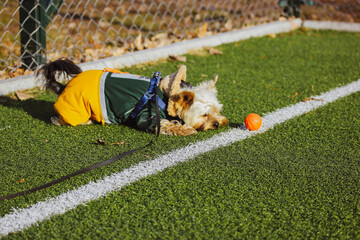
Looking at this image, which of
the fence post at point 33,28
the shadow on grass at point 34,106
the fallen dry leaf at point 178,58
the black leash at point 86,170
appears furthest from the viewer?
the fallen dry leaf at point 178,58

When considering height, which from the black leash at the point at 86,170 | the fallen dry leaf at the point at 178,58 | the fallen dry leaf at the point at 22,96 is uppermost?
the black leash at the point at 86,170

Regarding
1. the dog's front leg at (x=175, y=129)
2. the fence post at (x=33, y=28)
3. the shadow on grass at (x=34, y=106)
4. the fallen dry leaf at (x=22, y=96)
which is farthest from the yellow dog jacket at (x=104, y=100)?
the fence post at (x=33, y=28)

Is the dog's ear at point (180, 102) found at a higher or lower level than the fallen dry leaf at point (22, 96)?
higher

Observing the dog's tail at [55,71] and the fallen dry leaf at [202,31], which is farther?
the fallen dry leaf at [202,31]

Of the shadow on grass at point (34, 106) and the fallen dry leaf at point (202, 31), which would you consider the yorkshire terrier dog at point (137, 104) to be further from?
the fallen dry leaf at point (202, 31)

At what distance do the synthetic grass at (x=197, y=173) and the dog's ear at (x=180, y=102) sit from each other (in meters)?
0.31

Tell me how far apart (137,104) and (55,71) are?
3.11 feet

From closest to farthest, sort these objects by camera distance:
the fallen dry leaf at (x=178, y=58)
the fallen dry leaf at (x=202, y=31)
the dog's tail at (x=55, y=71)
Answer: the dog's tail at (x=55, y=71), the fallen dry leaf at (x=178, y=58), the fallen dry leaf at (x=202, y=31)

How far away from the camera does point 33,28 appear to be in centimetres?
536

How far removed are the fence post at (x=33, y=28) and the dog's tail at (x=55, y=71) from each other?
1.24 meters

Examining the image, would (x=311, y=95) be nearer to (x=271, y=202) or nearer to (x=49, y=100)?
(x=271, y=202)

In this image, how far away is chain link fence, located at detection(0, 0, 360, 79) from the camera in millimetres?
5379

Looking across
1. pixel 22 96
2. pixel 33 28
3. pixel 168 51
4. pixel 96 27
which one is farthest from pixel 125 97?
pixel 96 27

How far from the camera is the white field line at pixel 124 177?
2.61 m
